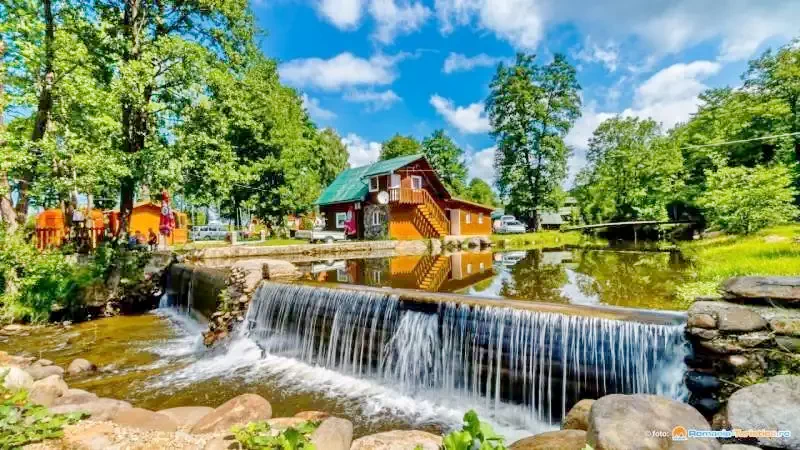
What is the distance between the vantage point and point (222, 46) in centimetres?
1444

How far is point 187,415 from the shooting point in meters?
4.86

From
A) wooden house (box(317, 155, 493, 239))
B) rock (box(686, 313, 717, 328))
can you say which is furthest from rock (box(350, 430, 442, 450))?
wooden house (box(317, 155, 493, 239))

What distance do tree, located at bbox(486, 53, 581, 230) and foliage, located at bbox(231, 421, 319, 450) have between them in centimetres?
3422

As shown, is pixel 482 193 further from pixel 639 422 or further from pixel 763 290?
pixel 639 422

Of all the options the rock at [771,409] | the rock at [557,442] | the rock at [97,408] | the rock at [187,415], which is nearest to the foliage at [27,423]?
the rock at [97,408]

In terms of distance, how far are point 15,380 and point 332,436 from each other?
16.1 feet

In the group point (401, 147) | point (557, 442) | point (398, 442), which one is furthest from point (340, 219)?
point (557, 442)

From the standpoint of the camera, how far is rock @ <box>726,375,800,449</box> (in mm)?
2838

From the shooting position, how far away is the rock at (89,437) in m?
3.23

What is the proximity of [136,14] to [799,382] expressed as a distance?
1768cm

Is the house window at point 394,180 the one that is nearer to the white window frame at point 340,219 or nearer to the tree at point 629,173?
the white window frame at point 340,219

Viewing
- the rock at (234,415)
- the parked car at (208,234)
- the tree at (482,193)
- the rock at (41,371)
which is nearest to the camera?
the rock at (234,415)

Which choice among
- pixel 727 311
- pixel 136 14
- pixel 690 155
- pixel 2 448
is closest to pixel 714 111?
pixel 690 155

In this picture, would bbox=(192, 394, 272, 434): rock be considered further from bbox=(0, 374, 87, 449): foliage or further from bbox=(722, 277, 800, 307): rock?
bbox=(722, 277, 800, 307): rock
